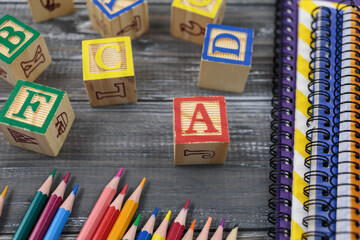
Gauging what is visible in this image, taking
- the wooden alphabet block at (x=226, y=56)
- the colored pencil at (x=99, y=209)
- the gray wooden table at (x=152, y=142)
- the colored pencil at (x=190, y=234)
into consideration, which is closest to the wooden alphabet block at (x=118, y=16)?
the gray wooden table at (x=152, y=142)

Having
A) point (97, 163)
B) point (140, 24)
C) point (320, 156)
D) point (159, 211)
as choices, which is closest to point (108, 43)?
point (140, 24)

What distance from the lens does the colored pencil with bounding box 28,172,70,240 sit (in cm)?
73

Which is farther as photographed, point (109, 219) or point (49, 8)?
point (49, 8)

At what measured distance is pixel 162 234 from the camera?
0.75 m

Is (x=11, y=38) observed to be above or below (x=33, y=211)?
above

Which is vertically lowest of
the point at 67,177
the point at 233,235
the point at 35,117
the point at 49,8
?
the point at 233,235

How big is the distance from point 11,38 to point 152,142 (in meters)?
0.34

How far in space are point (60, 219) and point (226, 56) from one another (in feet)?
1.41

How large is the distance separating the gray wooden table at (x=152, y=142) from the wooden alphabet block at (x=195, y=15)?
4 cm

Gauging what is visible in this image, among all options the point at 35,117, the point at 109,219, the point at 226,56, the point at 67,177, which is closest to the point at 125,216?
the point at 109,219

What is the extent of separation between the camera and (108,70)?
0.81m

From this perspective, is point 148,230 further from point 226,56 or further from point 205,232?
point 226,56

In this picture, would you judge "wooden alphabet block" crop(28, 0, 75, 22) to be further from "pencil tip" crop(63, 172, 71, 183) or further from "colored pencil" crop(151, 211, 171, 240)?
"colored pencil" crop(151, 211, 171, 240)

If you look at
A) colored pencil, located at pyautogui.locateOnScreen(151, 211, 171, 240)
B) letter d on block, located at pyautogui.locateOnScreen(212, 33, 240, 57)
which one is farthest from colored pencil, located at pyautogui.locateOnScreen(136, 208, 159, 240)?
letter d on block, located at pyautogui.locateOnScreen(212, 33, 240, 57)
